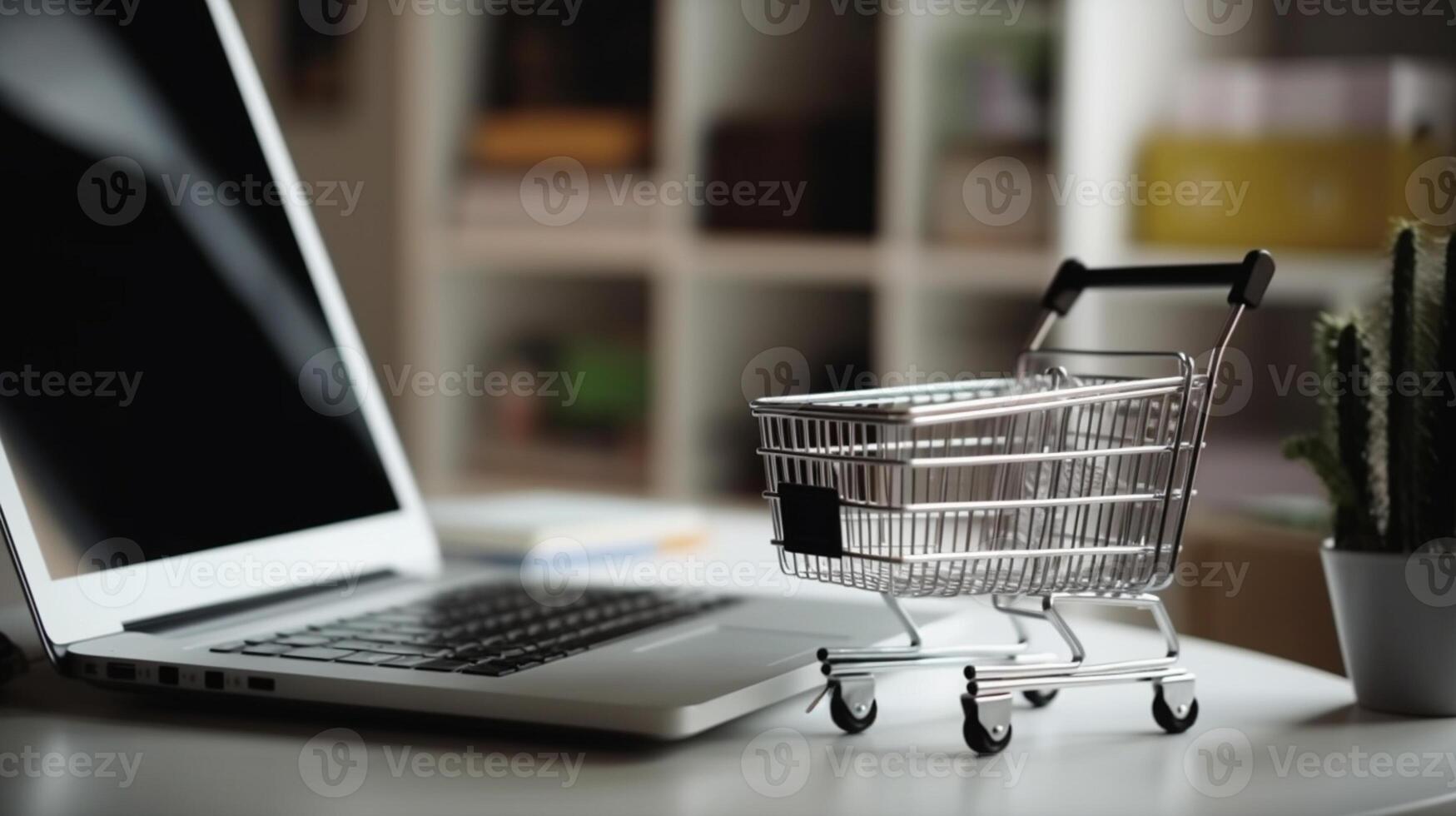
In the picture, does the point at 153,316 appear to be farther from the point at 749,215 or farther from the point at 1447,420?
the point at 749,215

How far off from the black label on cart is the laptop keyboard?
0.15m

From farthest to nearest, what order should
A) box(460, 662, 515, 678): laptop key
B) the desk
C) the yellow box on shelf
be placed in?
the yellow box on shelf → box(460, 662, 515, 678): laptop key → the desk

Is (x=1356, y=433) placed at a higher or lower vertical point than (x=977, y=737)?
higher

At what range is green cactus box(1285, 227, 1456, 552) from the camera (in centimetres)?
81

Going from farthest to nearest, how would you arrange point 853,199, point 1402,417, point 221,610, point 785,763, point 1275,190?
point 853,199 < point 1275,190 < point 221,610 < point 1402,417 < point 785,763

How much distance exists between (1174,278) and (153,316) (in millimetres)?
614

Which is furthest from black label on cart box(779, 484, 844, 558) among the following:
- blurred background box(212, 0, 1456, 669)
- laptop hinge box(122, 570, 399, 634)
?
blurred background box(212, 0, 1456, 669)

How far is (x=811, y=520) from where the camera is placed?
0.75m

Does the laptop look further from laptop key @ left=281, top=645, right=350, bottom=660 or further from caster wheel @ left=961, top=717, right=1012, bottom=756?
caster wheel @ left=961, top=717, right=1012, bottom=756

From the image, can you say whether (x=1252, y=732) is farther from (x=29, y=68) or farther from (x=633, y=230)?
(x=633, y=230)

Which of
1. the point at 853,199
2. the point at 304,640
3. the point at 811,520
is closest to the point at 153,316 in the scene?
the point at 304,640

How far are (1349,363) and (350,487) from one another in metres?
0.66

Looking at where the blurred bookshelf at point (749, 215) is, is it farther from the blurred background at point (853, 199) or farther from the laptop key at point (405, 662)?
the laptop key at point (405, 662)

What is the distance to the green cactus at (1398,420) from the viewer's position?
0.81m
